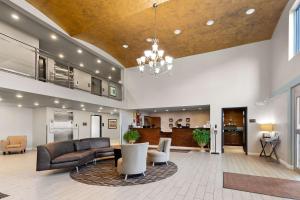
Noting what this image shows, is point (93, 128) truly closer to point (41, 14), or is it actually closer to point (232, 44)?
point (41, 14)

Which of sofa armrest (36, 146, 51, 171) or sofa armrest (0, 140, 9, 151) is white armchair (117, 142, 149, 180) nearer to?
sofa armrest (36, 146, 51, 171)

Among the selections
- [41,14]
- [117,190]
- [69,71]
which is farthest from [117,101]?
[117,190]

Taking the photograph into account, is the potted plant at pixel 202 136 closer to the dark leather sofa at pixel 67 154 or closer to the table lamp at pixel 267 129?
the table lamp at pixel 267 129

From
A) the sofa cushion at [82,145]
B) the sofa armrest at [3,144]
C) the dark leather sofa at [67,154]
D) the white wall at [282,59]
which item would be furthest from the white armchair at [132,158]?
the sofa armrest at [3,144]

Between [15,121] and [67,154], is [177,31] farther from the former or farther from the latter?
[15,121]

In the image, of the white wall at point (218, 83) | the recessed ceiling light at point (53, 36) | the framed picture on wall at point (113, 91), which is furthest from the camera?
the framed picture on wall at point (113, 91)

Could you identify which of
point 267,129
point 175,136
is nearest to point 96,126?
point 175,136

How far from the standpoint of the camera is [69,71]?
25.3ft

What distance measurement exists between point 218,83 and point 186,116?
5133 millimetres

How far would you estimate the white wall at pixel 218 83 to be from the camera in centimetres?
842

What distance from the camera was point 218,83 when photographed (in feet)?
30.1

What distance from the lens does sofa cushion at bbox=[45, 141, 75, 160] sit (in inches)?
208

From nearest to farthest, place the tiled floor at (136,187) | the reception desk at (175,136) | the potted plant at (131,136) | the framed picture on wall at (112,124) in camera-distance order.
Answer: the tiled floor at (136,187)
the reception desk at (175,136)
the potted plant at (131,136)
the framed picture on wall at (112,124)

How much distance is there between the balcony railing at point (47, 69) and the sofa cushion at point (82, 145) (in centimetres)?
236
